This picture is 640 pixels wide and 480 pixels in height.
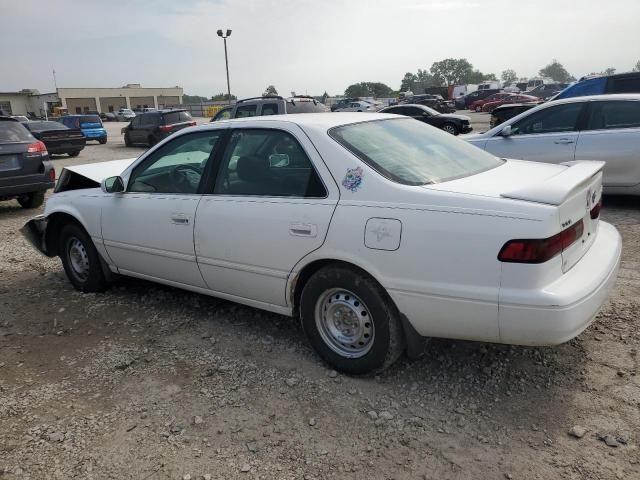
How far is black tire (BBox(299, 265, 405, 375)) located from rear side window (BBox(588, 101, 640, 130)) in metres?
5.36

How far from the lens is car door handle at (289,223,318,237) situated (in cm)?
304

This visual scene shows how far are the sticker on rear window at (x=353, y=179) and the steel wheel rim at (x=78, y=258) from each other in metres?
2.93

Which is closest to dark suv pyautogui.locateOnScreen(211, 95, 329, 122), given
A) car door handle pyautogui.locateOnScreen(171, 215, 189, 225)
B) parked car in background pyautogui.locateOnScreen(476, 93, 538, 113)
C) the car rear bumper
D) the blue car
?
car door handle pyautogui.locateOnScreen(171, 215, 189, 225)

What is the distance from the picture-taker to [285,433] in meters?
2.73

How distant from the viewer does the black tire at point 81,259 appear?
4.71 meters

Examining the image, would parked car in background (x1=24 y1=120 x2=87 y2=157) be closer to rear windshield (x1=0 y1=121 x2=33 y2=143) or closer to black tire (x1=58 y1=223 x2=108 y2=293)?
rear windshield (x1=0 y1=121 x2=33 y2=143)

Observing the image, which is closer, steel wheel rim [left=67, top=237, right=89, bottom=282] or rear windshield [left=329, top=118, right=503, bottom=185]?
rear windshield [left=329, top=118, right=503, bottom=185]

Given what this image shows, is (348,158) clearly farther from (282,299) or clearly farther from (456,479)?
(456,479)

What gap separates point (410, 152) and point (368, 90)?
108 m

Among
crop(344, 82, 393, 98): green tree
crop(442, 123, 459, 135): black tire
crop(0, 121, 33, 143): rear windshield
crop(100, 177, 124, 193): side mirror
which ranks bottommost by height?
crop(442, 123, 459, 135): black tire

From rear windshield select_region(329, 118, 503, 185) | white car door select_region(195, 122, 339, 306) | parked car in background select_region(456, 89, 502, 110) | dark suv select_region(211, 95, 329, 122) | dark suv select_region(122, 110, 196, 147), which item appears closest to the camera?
rear windshield select_region(329, 118, 503, 185)

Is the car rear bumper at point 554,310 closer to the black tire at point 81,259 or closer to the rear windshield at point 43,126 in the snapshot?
the black tire at point 81,259

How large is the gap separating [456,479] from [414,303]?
0.86 metres

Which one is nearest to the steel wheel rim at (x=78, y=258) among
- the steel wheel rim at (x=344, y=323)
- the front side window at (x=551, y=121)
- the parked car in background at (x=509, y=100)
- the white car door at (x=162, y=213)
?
the white car door at (x=162, y=213)
